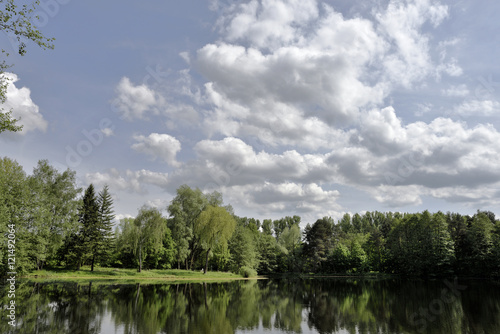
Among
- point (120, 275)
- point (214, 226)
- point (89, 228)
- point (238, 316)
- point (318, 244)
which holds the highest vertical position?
point (214, 226)

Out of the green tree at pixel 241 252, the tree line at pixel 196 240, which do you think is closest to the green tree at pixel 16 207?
the tree line at pixel 196 240

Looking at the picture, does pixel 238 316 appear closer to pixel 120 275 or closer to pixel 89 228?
pixel 120 275

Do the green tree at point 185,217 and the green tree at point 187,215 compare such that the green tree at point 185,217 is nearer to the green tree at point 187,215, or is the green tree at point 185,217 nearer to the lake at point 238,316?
the green tree at point 187,215

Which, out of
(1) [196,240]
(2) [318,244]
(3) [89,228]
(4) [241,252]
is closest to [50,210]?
(3) [89,228]

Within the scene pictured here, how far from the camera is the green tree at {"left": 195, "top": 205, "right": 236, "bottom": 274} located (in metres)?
58.0

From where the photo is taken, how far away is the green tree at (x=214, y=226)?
2283 inches

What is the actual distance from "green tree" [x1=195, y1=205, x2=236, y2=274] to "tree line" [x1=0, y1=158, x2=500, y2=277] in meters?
0.19

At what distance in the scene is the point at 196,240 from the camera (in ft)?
211

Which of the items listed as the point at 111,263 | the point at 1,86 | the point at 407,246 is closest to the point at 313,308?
the point at 1,86

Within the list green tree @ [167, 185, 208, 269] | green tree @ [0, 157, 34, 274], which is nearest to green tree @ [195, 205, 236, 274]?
green tree @ [167, 185, 208, 269]

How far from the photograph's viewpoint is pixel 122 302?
1021 inches

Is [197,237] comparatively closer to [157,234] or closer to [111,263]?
[157,234]

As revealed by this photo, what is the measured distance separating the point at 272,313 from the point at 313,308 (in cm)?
510

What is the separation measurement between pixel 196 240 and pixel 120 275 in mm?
17312
